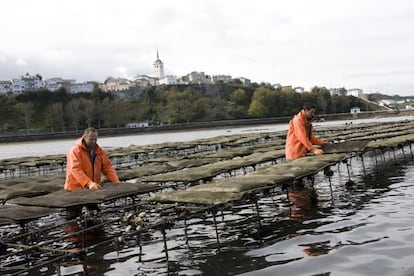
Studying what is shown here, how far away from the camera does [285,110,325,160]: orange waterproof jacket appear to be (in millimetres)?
14539

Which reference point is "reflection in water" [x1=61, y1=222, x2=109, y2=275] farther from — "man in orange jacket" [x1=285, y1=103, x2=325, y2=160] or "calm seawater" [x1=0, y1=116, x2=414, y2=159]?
"calm seawater" [x1=0, y1=116, x2=414, y2=159]

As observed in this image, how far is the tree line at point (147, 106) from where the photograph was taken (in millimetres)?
131250

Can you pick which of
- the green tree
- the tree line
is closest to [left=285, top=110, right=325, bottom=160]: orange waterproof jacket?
the tree line

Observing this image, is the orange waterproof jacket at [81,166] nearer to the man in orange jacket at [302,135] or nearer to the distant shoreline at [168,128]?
the man in orange jacket at [302,135]

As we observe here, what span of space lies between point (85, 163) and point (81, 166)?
0.15 metres

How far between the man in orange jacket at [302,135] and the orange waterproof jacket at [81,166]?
6.35 metres

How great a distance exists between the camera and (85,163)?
441 inches

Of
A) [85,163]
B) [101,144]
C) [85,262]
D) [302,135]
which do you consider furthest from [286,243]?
[101,144]

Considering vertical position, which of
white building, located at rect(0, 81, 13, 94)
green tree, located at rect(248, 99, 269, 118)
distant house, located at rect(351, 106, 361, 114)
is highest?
white building, located at rect(0, 81, 13, 94)

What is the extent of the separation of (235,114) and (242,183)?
136960 mm

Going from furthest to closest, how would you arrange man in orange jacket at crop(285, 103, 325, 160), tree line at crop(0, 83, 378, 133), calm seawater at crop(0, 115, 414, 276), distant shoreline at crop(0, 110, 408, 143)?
tree line at crop(0, 83, 378, 133) → distant shoreline at crop(0, 110, 408, 143) → man in orange jacket at crop(285, 103, 325, 160) → calm seawater at crop(0, 115, 414, 276)

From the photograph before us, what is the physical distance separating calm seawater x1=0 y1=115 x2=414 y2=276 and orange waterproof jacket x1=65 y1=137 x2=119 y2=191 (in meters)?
1.40

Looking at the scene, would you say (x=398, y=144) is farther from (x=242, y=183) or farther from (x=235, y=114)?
(x=235, y=114)

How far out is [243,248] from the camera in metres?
8.95
